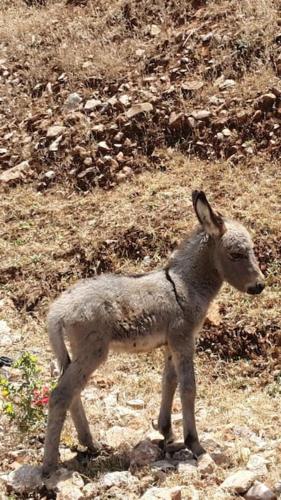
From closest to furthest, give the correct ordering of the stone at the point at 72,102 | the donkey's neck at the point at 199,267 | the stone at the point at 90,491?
1. the stone at the point at 90,491
2. the donkey's neck at the point at 199,267
3. the stone at the point at 72,102

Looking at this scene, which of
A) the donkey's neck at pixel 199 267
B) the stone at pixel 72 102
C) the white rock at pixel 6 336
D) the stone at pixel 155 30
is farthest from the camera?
the stone at pixel 155 30

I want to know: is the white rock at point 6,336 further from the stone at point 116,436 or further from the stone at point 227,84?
the stone at point 227,84

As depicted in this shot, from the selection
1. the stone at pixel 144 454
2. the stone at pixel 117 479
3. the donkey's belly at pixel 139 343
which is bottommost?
the stone at pixel 144 454

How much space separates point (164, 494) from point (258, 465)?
912 mm

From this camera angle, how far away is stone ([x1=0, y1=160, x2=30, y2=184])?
12.2 meters

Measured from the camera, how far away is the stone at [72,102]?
13016 mm

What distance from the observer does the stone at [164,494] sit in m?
5.48

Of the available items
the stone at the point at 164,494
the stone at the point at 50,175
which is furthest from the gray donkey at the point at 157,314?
the stone at the point at 50,175

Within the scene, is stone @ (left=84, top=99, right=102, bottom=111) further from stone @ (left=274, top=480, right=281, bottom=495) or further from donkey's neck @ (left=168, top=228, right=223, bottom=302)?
stone @ (left=274, top=480, right=281, bottom=495)

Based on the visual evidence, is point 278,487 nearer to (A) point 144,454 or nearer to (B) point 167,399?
(A) point 144,454

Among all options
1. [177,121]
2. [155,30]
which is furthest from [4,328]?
[155,30]

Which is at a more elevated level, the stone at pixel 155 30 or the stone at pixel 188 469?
the stone at pixel 155 30

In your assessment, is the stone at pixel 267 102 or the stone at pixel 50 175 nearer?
the stone at pixel 267 102

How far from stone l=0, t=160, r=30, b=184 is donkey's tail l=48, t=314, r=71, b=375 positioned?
20.7 ft
